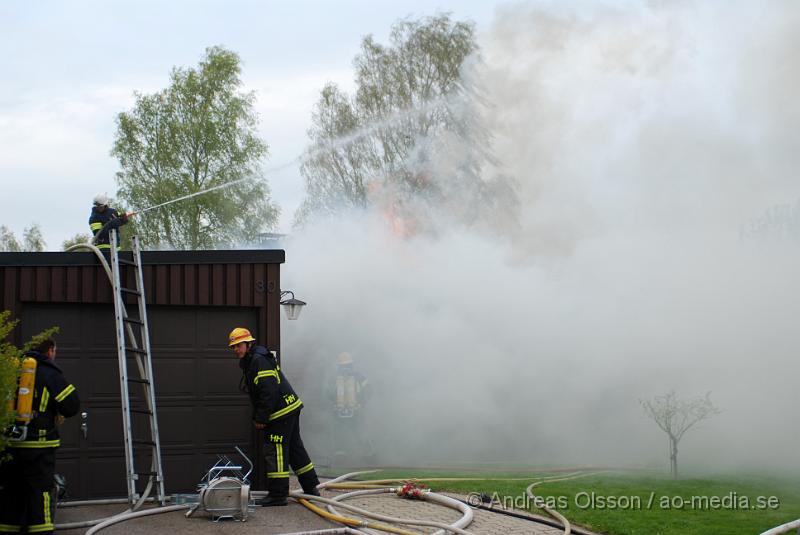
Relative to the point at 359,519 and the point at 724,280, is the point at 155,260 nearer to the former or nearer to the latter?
the point at 359,519

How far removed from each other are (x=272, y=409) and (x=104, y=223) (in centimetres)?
360

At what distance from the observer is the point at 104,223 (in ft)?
36.7

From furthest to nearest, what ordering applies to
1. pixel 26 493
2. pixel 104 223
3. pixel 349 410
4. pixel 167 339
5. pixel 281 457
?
pixel 349 410 < pixel 104 223 < pixel 167 339 < pixel 281 457 < pixel 26 493

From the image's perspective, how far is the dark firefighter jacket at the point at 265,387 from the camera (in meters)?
9.49

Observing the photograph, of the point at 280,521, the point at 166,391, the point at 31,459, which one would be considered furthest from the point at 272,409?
the point at 31,459

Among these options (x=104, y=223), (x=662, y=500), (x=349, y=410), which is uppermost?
(x=104, y=223)

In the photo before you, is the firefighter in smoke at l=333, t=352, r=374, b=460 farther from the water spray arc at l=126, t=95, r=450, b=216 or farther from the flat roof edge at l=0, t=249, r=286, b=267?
the water spray arc at l=126, t=95, r=450, b=216

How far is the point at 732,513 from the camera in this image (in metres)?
8.88

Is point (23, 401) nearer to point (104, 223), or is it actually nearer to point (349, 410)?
point (104, 223)

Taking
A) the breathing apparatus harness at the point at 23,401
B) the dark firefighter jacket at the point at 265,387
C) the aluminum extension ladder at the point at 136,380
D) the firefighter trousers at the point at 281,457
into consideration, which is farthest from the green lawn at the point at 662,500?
the breathing apparatus harness at the point at 23,401

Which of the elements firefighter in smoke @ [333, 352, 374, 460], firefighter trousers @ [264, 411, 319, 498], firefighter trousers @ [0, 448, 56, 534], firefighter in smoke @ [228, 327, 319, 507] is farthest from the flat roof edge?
firefighter in smoke @ [333, 352, 374, 460]

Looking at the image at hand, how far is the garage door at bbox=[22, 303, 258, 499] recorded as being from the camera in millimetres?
10039

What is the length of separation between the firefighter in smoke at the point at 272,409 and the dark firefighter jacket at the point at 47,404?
2050 millimetres

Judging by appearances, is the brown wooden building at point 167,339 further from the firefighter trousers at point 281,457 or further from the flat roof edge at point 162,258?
the firefighter trousers at point 281,457
